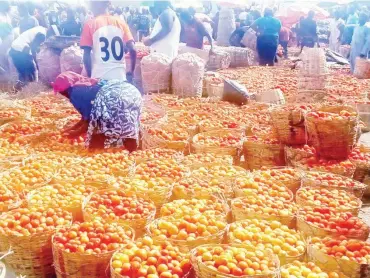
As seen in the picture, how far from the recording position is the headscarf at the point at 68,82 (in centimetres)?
534

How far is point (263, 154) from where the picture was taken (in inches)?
221

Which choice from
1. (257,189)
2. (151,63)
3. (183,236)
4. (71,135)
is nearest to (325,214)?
(257,189)

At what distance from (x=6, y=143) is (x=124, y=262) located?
11.6ft

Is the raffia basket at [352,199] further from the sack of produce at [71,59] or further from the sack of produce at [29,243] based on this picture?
the sack of produce at [71,59]

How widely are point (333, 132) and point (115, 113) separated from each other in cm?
256

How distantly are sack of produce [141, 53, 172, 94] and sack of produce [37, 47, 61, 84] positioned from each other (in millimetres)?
2364

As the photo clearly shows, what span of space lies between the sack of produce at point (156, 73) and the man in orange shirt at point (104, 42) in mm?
2381

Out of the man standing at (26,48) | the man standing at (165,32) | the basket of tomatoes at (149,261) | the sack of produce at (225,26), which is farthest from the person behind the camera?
the sack of produce at (225,26)

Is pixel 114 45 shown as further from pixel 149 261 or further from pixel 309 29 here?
pixel 309 29

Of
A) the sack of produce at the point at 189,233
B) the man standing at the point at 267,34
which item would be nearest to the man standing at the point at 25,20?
the man standing at the point at 267,34

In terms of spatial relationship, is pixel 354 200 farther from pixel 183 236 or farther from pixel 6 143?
pixel 6 143

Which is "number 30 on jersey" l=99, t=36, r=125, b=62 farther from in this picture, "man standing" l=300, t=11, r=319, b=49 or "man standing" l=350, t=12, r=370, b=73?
"man standing" l=300, t=11, r=319, b=49

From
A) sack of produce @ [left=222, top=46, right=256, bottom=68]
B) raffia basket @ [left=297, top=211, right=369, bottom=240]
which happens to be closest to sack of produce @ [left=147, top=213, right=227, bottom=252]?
raffia basket @ [left=297, top=211, right=369, bottom=240]

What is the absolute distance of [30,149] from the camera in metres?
5.64
